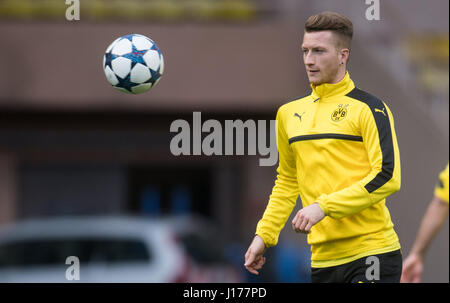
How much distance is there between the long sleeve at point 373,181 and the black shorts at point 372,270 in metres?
0.38

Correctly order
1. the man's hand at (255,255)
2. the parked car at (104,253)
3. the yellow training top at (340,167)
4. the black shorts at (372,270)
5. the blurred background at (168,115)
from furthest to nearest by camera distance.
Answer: the blurred background at (168,115), the parked car at (104,253), the man's hand at (255,255), the black shorts at (372,270), the yellow training top at (340,167)

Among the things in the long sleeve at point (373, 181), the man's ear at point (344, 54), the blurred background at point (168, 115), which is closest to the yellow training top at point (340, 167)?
the long sleeve at point (373, 181)

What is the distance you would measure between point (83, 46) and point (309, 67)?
1214 centimetres

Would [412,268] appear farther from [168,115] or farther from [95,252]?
[168,115]

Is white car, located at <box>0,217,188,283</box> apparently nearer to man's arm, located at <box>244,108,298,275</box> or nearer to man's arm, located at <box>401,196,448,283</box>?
man's arm, located at <box>401,196,448,283</box>

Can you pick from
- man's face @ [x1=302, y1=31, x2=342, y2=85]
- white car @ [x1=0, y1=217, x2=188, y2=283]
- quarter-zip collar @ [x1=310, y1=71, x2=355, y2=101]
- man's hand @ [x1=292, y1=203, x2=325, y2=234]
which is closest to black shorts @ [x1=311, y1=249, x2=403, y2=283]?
man's hand @ [x1=292, y1=203, x2=325, y2=234]

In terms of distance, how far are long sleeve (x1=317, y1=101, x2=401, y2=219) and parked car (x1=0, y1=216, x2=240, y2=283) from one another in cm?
780

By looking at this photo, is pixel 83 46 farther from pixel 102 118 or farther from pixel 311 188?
pixel 311 188

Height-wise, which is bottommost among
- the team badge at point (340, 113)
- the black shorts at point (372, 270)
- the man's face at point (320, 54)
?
the black shorts at point (372, 270)

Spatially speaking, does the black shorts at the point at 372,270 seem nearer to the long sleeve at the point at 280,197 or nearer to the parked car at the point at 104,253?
the long sleeve at the point at 280,197

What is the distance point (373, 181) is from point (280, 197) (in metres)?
0.68

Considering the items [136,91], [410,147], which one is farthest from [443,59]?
[136,91]

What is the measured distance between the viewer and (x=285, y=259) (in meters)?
16.0

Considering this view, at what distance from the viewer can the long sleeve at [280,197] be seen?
4.34 meters
